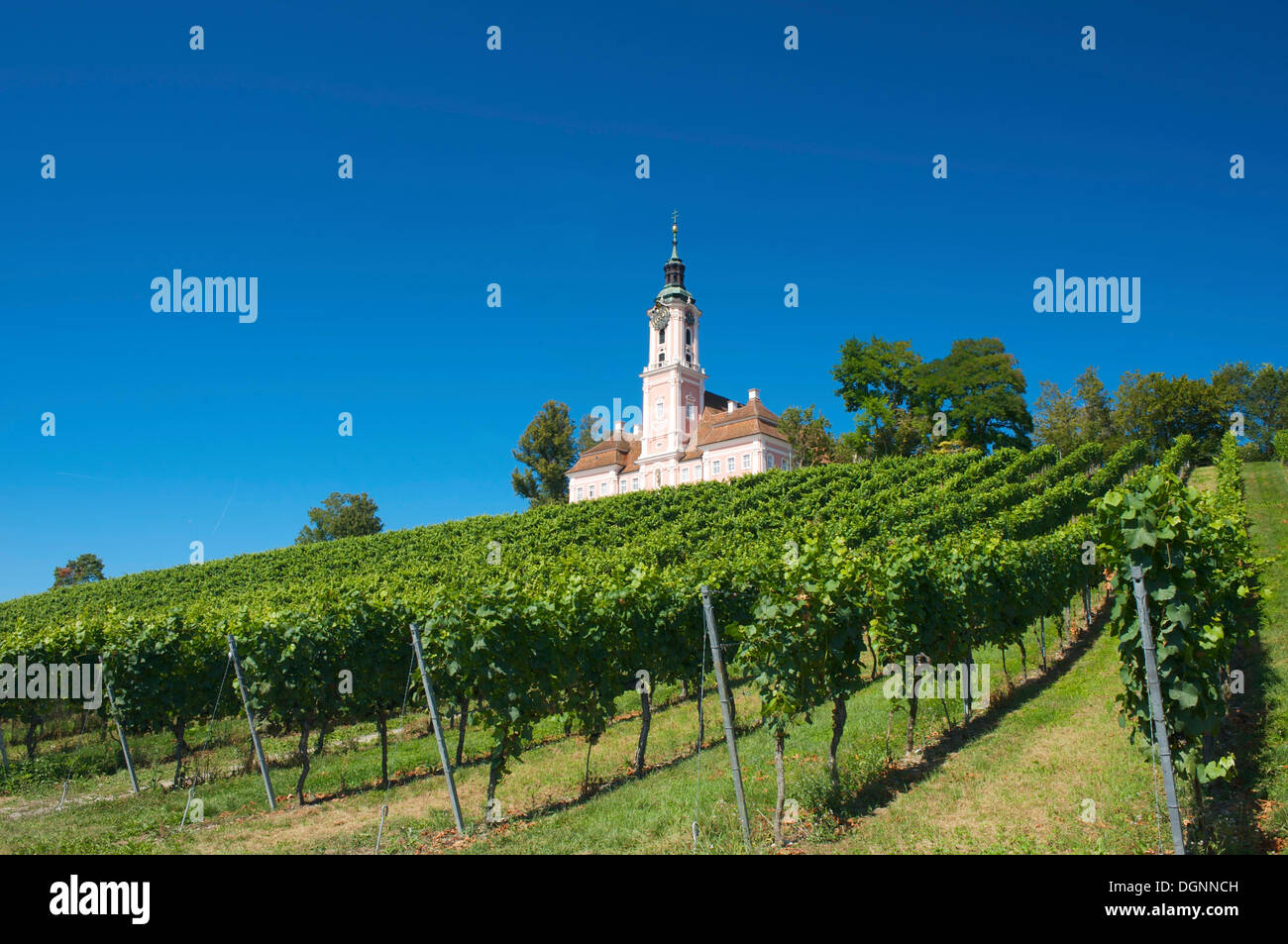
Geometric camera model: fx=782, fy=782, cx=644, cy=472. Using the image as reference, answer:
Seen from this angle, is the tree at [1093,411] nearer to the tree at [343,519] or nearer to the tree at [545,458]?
the tree at [545,458]

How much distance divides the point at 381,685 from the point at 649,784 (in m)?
7.83

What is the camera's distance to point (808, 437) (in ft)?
228

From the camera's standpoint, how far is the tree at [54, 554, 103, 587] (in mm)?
102688

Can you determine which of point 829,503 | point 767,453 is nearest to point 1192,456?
point 767,453

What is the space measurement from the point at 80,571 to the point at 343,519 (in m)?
37.6

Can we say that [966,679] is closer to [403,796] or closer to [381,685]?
[403,796]

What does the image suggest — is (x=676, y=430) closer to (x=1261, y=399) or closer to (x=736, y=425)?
(x=736, y=425)

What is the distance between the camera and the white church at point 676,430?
77.8 meters

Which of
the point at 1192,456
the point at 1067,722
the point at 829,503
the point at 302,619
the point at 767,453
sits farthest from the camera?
the point at 767,453

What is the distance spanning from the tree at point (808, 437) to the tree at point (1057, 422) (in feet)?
76.8

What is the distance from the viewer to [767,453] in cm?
7606

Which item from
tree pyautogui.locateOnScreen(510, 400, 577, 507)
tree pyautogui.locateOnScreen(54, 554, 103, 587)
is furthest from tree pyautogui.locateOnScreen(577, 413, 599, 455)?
tree pyautogui.locateOnScreen(54, 554, 103, 587)

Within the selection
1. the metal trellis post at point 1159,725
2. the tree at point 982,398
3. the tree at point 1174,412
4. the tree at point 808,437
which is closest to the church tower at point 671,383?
the tree at point 808,437
